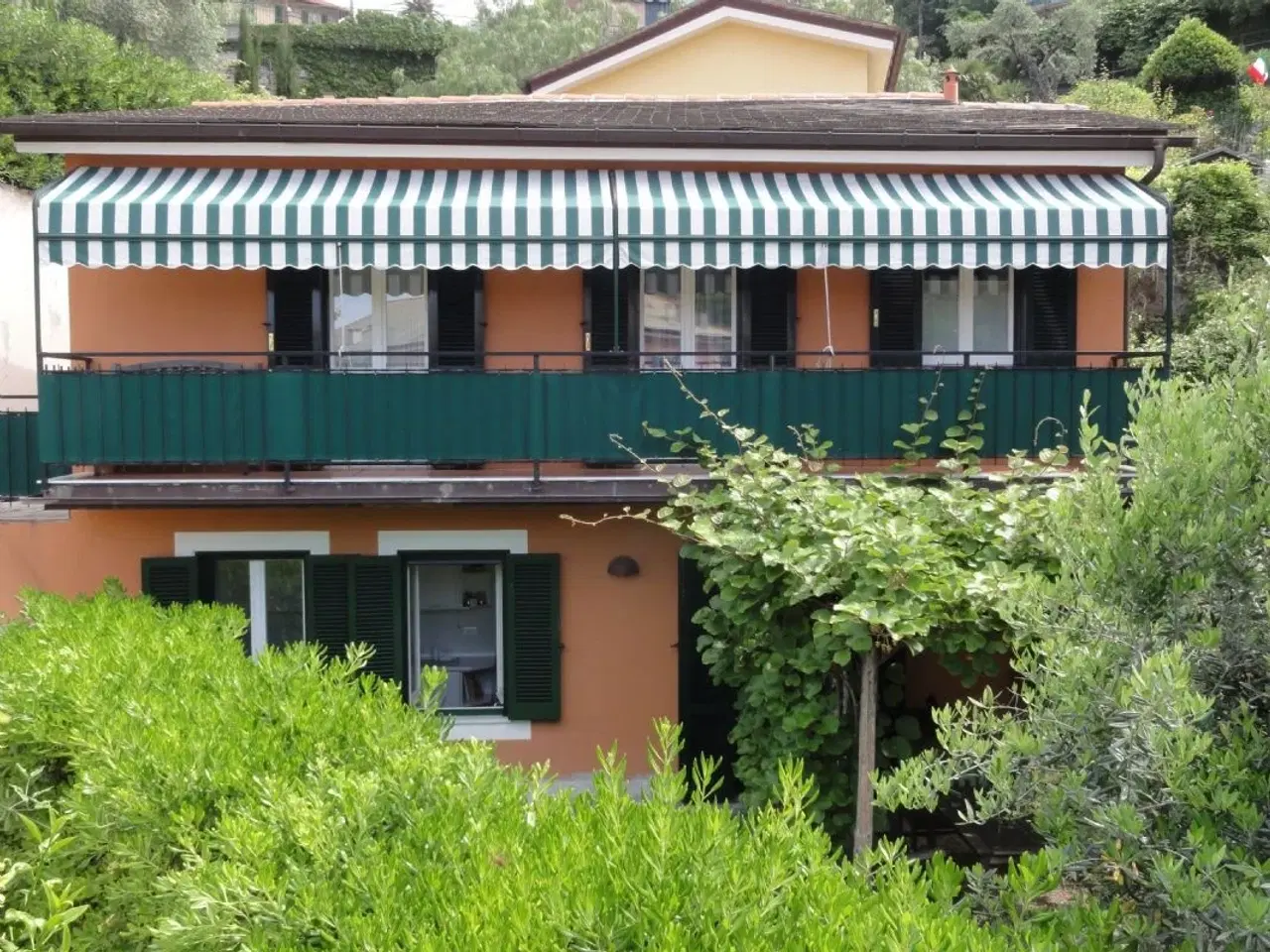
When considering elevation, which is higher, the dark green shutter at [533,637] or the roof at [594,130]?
the roof at [594,130]

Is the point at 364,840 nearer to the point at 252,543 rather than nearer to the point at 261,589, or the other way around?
the point at 252,543

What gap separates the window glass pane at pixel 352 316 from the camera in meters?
14.3

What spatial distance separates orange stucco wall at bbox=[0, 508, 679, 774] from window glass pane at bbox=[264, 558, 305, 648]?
54cm

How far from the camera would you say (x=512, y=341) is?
1441 centimetres

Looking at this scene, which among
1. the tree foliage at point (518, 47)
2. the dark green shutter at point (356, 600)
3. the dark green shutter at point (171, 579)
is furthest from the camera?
the tree foliage at point (518, 47)

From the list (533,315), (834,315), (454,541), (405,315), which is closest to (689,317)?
(834,315)

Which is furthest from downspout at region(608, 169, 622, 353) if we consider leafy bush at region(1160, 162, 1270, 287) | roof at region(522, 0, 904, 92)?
leafy bush at region(1160, 162, 1270, 287)

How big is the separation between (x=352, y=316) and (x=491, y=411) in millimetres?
2314

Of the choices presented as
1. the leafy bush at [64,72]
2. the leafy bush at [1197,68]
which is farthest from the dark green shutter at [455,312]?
the leafy bush at [1197,68]

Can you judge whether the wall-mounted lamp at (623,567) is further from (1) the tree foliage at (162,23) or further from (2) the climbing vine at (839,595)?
(1) the tree foliage at (162,23)

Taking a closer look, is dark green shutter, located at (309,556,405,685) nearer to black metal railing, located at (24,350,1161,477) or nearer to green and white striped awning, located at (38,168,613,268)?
black metal railing, located at (24,350,1161,477)

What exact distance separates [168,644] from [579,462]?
614cm

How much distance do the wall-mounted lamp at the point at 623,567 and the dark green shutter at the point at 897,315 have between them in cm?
337

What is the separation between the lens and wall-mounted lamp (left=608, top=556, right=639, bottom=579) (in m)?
14.2
